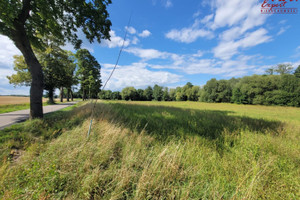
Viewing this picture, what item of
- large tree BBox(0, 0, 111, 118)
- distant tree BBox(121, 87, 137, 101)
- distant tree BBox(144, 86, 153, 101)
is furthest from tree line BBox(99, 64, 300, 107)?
distant tree BBox(121, 87, 137, 101)

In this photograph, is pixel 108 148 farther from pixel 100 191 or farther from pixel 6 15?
pixel 6 15

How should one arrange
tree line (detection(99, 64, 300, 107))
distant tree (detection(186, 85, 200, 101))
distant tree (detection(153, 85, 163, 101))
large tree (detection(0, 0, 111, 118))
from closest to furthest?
large tree (detection(0, 0, 111, 118)), tree line (detection(99, 64, 300, 107)), distant tree (detection(186, 85, 200, 101)), distant tree (detection(153, 85, 163, 101))

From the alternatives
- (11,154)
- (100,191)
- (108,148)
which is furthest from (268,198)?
(11,154)

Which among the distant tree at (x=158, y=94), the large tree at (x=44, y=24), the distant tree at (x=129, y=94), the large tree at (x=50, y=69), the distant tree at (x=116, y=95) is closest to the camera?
the large tree at (x=44, y=24)

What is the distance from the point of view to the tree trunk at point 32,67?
4.94 m

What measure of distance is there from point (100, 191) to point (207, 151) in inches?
114

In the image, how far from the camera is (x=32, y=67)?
5277 mm

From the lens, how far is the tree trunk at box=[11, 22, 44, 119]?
4.94 metres

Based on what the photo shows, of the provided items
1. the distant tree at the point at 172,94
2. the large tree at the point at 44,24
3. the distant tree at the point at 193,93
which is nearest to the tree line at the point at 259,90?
the distant tree at the point at 193,93

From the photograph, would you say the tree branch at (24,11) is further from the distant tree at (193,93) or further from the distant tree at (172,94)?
the distant tree at (172,94)

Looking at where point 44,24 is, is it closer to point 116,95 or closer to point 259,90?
point 259,90

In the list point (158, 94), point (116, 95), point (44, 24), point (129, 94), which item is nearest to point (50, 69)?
point (44, 24)

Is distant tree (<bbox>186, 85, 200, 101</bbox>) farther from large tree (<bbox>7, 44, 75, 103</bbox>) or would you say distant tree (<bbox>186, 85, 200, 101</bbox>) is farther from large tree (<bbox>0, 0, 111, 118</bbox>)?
large tree (<bbox>0, 0, 111, 118</bbox>)

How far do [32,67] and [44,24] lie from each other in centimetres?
289
